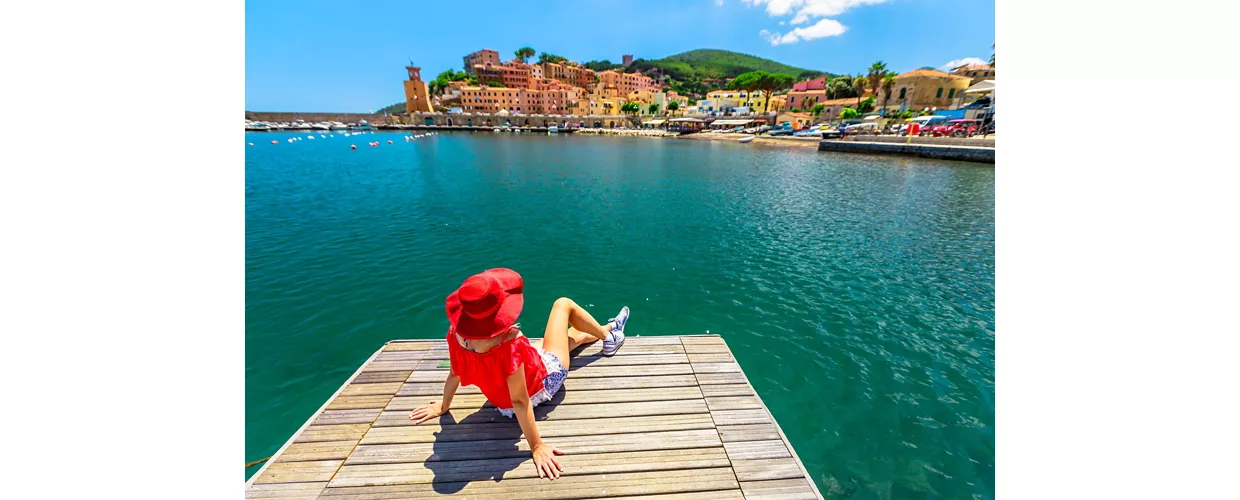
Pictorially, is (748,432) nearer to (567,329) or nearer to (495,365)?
(567,329)

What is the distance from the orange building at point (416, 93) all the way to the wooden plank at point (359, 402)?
133 m

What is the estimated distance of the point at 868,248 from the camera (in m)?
13.0

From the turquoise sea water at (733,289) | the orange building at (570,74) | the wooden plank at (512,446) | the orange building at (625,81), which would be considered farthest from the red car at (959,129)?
the orange building at (570,74)

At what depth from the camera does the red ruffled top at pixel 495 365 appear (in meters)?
2.96

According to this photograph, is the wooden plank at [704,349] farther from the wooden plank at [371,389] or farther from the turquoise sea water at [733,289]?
the wooden plank at [371,389]

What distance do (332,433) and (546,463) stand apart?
214 cm

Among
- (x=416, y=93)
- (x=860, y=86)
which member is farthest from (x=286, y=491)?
(x=416, y=93)

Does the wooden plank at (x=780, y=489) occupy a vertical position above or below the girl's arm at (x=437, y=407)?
below

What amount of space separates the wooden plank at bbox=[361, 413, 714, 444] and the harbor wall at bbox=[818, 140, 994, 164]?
44941mm

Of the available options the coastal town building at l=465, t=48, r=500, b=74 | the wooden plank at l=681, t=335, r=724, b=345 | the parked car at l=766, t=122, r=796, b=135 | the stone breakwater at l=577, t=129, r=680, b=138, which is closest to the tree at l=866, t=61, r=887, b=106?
the parked car at l=766, t=122, r=796, b=135

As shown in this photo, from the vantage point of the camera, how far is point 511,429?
3.56 m

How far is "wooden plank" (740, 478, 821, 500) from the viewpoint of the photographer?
9.94 ft
